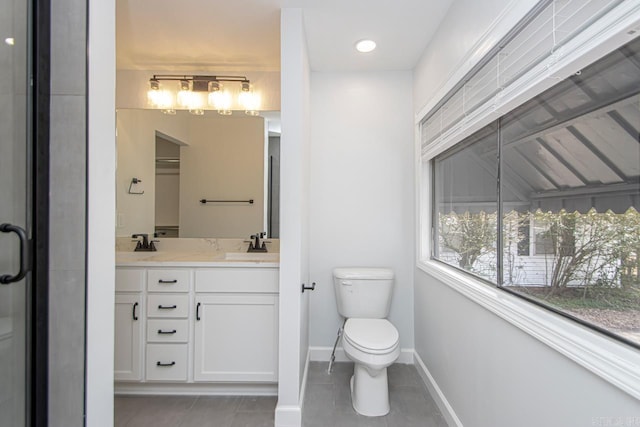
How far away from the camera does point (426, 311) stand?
90.0 inches

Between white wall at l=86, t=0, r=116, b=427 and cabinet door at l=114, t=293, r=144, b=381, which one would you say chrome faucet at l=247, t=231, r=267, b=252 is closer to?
cabinet door at l=114, t=293, r=144, b=381

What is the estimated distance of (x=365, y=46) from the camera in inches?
89.5

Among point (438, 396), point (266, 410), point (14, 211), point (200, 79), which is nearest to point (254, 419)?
point (266, 410)

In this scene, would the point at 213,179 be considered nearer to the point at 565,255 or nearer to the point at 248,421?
the point at 248,421

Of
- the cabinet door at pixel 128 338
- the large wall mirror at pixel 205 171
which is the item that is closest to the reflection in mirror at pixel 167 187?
the large wall mirror at pixel 205 171

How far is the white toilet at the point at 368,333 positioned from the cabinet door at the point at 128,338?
1.35 meters

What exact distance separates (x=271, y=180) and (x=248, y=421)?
1.68 metres

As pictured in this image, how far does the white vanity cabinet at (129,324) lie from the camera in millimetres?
2080

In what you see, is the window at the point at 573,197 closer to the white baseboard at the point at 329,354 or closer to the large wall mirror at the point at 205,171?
the white baseboard at the point at 329,354

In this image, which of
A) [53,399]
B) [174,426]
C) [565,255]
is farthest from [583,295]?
[174,426]

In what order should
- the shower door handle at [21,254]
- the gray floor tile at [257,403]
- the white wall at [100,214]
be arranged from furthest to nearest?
the gray floor tile at [257,403], the white wall at [100,214], the shower door handle at [21,254]

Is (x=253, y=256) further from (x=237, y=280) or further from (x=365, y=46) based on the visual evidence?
(x=365, y=46)

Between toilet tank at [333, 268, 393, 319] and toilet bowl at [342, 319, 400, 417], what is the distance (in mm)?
332

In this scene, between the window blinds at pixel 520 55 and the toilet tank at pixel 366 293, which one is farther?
the toilet tank at pixel 366 293
